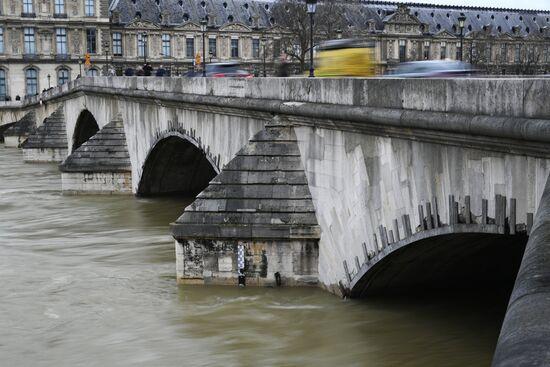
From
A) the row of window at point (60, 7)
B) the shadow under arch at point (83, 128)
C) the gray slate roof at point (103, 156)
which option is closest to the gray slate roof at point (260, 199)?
the gray slate roof at point (103, 156)

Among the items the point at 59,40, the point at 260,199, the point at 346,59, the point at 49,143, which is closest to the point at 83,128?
the point at 49,143

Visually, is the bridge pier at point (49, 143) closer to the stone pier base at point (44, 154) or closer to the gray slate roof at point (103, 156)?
the stone pier base at point (44, 154)

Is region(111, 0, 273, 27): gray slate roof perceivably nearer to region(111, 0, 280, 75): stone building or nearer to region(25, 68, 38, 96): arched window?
region(111, 0, 280, 75): stone building

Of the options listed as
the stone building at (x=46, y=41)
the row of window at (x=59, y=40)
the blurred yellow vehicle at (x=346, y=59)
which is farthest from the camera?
the row of window at (x=59, y=40)

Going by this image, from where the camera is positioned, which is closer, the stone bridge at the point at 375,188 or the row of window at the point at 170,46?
the stone bridge at the point at 375,188

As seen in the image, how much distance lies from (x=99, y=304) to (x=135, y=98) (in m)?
A: 17.1

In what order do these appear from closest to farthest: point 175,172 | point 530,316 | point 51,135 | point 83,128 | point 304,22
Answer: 1. point 530,316
2. point 175,172
3. point 83,128
4. point 51,135
5. point 304,22

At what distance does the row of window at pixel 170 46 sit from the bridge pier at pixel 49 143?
35.5 metres

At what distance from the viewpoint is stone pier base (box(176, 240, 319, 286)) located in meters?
17.0

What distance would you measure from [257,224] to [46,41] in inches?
3032

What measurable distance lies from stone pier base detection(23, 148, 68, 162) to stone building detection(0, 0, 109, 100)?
35.9 metres

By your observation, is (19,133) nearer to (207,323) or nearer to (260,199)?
(260,199)

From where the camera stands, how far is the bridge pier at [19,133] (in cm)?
6850

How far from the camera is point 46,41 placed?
294ft
